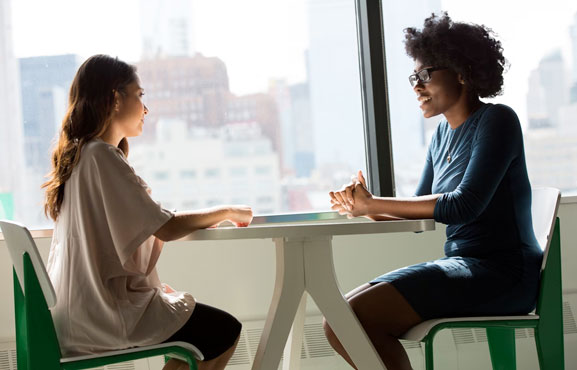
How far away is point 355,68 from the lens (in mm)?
3236

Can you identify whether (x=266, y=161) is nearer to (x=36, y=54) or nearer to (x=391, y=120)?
(x=391, y=120)

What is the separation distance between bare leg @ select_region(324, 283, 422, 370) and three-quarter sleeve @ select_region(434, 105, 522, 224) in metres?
0.27

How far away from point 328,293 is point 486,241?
53cm

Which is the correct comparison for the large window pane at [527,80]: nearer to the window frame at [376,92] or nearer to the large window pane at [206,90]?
the window frame at [376,92]

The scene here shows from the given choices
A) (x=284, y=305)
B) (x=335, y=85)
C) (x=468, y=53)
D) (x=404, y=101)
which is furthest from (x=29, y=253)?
(x=404, y=101)

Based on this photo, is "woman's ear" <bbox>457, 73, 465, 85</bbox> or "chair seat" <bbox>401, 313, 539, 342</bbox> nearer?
"chair seat" <bbox>401, 313, 539, 342</bbox>

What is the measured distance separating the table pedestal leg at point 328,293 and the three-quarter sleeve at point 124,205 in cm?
40

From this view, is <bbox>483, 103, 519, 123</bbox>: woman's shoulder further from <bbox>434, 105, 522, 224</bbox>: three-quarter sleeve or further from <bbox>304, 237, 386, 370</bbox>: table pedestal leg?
<bbox>304, 237, 386, 370</bbox>: table pedestal leg

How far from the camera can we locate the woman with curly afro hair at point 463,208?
6.31 ft

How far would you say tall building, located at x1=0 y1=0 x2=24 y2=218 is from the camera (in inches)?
121

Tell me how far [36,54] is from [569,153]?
8.29 ft

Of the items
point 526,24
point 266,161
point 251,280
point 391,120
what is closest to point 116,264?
point 251,280

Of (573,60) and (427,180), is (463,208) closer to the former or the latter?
(427,180)

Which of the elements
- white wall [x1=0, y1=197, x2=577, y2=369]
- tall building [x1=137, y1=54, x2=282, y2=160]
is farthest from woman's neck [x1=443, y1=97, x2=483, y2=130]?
tall building [x1=137, y1=54, x2=282, y2=160]
